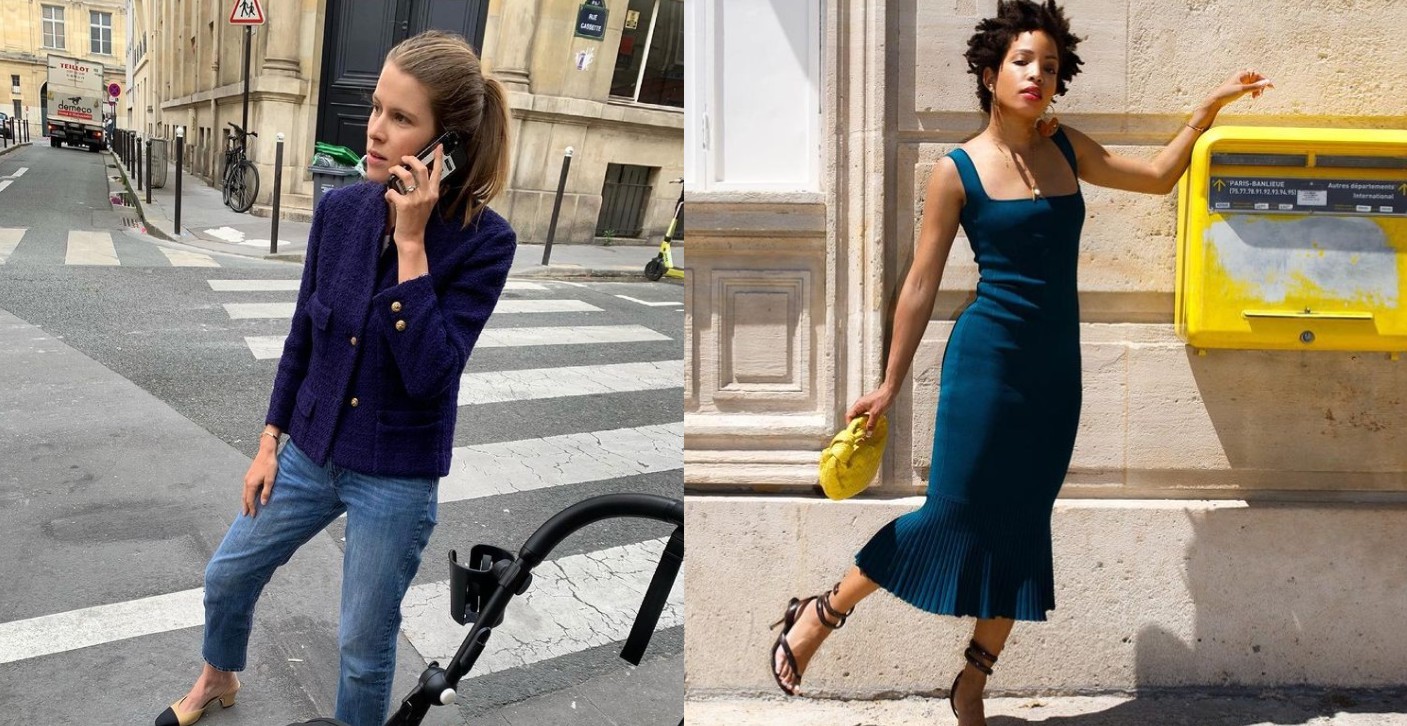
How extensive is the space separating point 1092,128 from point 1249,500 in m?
1.08

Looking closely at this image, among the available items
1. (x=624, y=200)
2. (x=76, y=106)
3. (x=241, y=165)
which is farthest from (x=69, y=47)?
(x=241, y=165)

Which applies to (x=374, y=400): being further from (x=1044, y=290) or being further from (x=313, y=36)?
(x=1044, y=290)

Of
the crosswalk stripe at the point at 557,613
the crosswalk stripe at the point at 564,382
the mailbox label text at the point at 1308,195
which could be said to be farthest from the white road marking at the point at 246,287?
the mailbox label text at the point at 1308,195

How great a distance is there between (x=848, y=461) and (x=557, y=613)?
1.23 m

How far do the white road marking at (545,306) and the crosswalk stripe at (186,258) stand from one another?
6.94 feet

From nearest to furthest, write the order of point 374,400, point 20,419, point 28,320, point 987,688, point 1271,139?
point 374,400 < point 1271,139 < point 987,688 < point 20,419 < point 28,320

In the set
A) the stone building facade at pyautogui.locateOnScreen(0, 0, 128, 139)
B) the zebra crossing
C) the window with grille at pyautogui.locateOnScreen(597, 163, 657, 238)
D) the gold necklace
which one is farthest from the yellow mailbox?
the stone building facade at pyautogui.locateOnScreen(0, 0, 128, 139)

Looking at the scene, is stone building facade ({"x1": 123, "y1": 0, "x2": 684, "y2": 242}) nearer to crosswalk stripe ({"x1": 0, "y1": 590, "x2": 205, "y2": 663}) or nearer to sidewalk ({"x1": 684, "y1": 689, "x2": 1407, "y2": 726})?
crosswalk stripe ({"x1": 0, "y1": 590, "x2": 205, "y2": 663})

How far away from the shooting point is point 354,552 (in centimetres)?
189

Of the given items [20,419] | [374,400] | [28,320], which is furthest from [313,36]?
[28,320]

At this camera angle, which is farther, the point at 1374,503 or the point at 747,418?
the point at 1374,503

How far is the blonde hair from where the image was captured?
5.69ft

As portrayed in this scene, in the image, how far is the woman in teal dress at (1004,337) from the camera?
Answer: 7.58 feet

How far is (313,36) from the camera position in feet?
6.71
